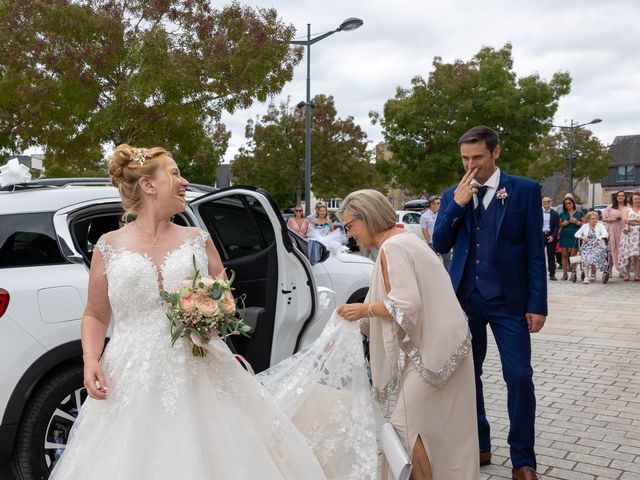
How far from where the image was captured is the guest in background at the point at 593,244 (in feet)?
49.1

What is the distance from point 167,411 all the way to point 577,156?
59274 millimetres

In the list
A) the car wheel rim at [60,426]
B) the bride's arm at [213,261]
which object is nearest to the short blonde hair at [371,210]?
the bride's arm at [213,261]

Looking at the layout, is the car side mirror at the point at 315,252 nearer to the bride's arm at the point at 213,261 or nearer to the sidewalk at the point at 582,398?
the sidewalk at the point at 582,398

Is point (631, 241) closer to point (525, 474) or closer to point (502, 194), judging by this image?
point (502, 194)

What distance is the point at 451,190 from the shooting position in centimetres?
433

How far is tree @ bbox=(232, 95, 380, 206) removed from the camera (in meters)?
40.9

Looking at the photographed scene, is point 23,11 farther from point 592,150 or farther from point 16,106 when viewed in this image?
point 592,150

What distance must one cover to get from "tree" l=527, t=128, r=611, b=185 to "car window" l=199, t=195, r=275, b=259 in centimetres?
5337

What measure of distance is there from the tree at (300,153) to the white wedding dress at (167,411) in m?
37.9

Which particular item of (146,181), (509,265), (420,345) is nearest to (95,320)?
(146,181)

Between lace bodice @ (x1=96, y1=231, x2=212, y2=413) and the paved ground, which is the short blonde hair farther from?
the paved ground

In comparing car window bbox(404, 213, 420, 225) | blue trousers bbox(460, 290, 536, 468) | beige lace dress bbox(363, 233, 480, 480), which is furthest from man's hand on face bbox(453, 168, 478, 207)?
car window bbox(404, 213, 420, 225)

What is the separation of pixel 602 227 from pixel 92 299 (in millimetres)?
14139

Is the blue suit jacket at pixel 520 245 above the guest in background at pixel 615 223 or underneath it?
above
